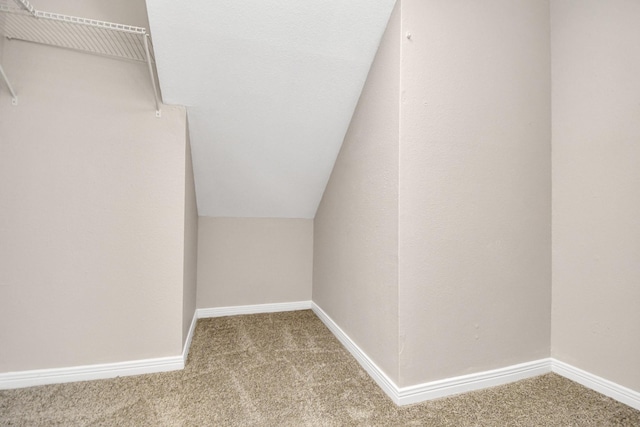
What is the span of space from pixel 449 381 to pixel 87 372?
1.79m

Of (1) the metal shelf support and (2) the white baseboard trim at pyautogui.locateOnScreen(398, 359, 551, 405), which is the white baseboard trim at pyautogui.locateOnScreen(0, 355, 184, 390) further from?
A: (1) the metal shelf support

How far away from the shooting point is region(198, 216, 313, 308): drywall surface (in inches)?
99.2

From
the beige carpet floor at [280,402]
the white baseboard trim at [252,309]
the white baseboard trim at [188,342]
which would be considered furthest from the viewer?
the white baseboard trim at [252,309]

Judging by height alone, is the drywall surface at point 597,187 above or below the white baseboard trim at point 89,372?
above

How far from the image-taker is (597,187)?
58.4 inches

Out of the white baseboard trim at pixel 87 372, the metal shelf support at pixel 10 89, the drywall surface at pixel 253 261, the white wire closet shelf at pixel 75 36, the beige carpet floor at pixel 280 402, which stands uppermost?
the white wire closet shelf at pixel 75 36

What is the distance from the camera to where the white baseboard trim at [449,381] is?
1.35 metres

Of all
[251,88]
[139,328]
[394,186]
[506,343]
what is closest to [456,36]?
[394,186]

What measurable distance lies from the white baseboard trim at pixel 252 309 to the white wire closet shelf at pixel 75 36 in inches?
62.6

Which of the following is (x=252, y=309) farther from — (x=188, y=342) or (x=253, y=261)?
(x=188, y=342)

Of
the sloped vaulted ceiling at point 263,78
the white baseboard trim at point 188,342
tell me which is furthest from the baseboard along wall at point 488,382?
the sloped vaulted ceiling at point 263,78

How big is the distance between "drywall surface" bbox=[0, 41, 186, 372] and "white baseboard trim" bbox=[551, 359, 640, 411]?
6.77ft

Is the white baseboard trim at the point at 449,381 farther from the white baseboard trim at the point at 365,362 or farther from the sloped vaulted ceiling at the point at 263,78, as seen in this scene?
the sloped vaulted ceiling at the point at 263,78

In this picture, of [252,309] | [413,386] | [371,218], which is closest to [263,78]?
[371,218]
